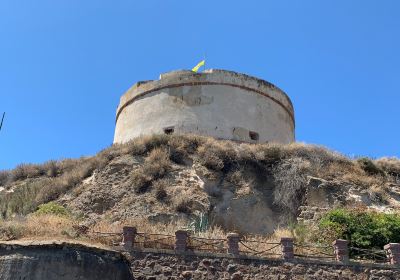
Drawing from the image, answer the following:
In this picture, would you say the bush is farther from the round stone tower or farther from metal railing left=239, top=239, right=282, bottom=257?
the round stone tower

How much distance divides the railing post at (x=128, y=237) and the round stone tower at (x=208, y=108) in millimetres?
10024

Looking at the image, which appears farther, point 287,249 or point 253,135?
point 253,135

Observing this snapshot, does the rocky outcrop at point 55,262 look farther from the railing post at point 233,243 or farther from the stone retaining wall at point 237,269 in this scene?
the railing post at point 233,243

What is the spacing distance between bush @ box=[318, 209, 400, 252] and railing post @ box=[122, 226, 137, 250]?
17.6 feet

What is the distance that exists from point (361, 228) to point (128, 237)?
6308mm

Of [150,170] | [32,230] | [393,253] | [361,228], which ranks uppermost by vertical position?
[150,170]

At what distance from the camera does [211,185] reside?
18.2 meters

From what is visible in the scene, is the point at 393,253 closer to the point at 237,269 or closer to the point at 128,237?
the point at 237,269

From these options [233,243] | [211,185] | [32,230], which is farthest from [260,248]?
[211,185]

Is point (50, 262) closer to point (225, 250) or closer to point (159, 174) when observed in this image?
point (225, 250)

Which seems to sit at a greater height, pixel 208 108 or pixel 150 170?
pixel 208 108

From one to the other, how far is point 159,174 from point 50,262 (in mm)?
8714

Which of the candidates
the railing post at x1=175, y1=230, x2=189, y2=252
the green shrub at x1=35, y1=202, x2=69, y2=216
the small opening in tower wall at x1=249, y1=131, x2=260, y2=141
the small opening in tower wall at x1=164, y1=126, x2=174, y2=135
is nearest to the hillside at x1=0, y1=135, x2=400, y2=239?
the green shrub at x1=35, y1=202, x2=69, y2=216

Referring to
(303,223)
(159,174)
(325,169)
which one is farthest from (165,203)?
(325,169)
